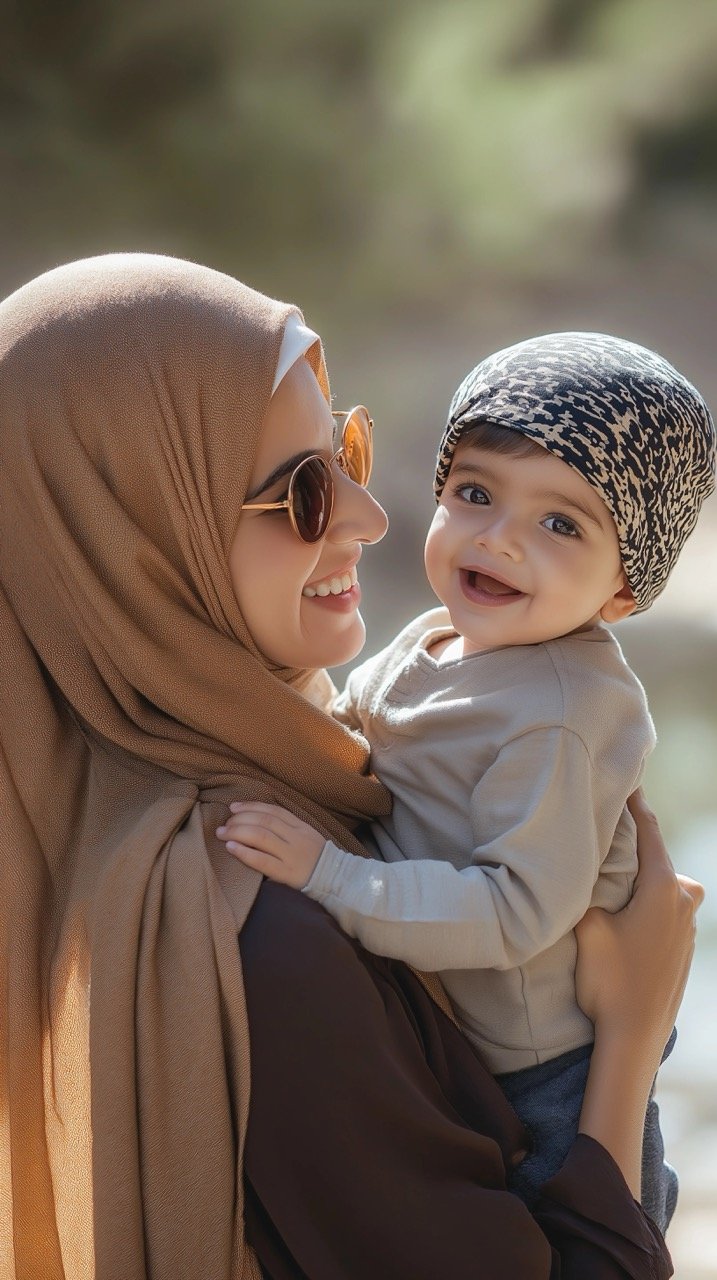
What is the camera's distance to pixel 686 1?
5285 mm

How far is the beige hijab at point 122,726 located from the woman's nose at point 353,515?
6.6 inches

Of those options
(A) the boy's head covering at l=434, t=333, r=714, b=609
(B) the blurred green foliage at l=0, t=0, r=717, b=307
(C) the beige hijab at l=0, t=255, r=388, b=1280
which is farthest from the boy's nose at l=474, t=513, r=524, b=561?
(B) the blurred green foliage at l=0, t=0, r=717, b=307

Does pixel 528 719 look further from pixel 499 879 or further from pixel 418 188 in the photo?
pixel 418 188

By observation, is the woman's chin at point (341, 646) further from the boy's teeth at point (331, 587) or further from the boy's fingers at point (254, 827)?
the boy's fingers at point (254, 827)

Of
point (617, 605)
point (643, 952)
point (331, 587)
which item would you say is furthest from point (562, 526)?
point (643, 952)

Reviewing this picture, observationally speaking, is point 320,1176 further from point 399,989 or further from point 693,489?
point 693,489

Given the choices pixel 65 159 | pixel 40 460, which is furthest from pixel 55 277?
pixel 65 159

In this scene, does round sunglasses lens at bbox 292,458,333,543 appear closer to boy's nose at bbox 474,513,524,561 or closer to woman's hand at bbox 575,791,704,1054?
boy's nose at bbox 474,513,524,561

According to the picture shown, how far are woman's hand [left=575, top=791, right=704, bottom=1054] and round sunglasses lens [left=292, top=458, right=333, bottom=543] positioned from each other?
634mm

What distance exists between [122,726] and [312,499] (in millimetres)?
381

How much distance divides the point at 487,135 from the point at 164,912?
4.60 meters

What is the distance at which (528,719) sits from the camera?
1654mm

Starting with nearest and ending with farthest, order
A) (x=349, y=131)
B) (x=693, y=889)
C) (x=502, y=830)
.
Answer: (x=502, y=830)
(x=693, y=889)
(x=349, y=131)

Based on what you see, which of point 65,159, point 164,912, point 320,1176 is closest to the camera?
point 320,1176
